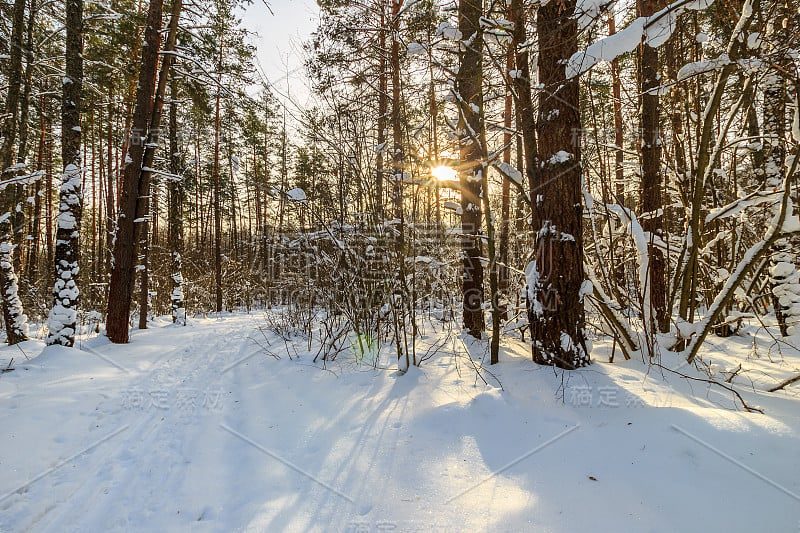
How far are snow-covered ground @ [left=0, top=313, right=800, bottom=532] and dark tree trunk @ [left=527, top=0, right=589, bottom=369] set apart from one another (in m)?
0.30

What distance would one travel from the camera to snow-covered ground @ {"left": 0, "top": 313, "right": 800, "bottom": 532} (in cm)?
175

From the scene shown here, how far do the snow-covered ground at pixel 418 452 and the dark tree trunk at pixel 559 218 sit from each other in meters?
0.30

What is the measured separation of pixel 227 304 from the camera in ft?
55.5

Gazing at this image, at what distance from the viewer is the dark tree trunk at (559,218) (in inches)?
130

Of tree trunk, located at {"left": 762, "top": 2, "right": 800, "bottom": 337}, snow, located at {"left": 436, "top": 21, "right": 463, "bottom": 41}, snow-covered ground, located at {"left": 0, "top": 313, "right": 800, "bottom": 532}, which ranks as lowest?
snow-covered ground, located at {"left": 0, "top": 313, "right": 800, "bottom": 532}

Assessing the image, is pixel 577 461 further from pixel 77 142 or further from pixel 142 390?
pixel 77 142

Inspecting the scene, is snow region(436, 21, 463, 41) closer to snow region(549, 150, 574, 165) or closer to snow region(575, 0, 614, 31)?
snow region(575, 0, 614, 31)

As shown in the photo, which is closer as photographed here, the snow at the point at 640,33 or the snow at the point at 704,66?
the snow at the point at 640,33

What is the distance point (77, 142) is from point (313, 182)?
445 cm

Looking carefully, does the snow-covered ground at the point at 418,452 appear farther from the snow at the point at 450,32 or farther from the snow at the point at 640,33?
the snow at the point at 450,32

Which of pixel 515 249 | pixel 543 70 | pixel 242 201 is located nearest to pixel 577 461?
pixel 543 70

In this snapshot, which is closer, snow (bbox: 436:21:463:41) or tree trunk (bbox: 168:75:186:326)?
snow (bbox: 436:21:463:41)

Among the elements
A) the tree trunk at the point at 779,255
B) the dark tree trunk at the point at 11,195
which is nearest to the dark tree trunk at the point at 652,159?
the tree trunk at the point at 779,255

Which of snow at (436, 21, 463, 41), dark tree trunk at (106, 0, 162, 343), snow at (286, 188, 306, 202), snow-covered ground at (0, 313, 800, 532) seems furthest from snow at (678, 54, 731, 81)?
dark tree trunk at (106, 0, 162, 343)
